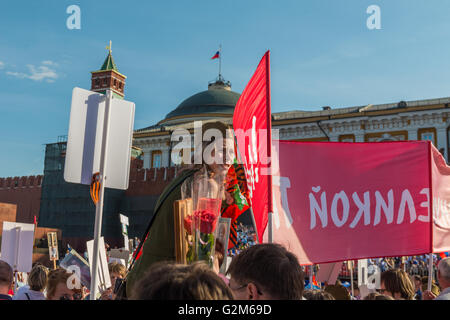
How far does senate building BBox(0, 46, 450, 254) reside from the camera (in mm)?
32378

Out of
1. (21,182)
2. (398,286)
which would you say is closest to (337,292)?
(398,286)

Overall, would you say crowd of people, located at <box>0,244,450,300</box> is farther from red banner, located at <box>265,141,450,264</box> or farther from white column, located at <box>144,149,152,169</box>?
white column, located at <box>144,149,152,169</box>

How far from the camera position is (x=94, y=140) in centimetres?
275

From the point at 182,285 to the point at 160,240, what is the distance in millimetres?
1317

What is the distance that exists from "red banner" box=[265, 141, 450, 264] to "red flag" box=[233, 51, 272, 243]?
1.35ft

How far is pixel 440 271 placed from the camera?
3.23 m

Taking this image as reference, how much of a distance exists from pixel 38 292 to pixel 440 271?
9.51ft

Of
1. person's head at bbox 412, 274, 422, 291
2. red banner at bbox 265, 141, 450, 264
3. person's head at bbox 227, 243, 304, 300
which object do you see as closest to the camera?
person's head at bbox 227, 243, 304, 300

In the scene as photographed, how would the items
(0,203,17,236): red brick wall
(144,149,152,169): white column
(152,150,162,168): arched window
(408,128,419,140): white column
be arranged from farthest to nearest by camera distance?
(144,149,152,169): white column < (152,150,162,168): arched window < (408,128,419,140): white column < (0,203,17,236): red brick wall

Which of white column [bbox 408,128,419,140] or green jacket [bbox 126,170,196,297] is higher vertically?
white column [bbox 408,128,419,140]

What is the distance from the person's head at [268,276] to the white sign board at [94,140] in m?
1.39

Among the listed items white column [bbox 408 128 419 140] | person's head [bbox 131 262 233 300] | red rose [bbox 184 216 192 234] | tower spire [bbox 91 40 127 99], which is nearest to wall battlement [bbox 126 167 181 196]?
white column [bbox 408 128 419 140]
